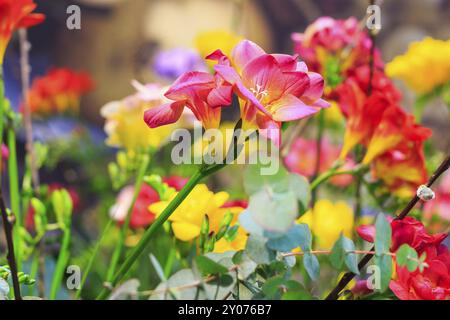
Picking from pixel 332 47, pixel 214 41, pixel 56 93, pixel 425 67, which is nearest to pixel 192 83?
pixel 332 47

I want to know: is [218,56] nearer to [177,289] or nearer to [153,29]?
[177,289]

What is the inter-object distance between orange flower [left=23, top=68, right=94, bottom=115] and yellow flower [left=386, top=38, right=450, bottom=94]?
1.87 ft

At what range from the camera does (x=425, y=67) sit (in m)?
0.62

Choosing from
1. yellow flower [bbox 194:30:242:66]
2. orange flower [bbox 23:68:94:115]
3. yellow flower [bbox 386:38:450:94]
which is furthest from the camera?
orange flower [bbox 23:68:94:115]

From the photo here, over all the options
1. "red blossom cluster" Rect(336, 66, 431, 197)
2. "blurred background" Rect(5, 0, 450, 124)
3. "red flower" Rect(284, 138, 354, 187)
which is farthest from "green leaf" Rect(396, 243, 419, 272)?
"blurred background" Rect(5, 0, 450, 124)

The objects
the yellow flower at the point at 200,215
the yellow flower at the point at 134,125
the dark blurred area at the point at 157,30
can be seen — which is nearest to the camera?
the yellow flower at the point at 200,215

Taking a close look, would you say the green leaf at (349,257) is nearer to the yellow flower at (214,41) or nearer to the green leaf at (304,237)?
the green leaf at (304,237)

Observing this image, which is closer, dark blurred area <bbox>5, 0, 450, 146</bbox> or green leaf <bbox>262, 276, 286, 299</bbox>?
green leaf <bbox>262, 276, 286, 299</bbox>

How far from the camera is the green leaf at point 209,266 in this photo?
27 cm

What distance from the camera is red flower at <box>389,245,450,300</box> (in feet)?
0.90

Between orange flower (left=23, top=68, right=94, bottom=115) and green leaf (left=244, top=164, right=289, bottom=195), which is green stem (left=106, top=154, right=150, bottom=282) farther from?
orange flower (left=23, top=68, right=94, bottom=115)

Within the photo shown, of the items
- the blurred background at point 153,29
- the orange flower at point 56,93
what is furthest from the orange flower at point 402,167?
the blurred background at point 153,29
